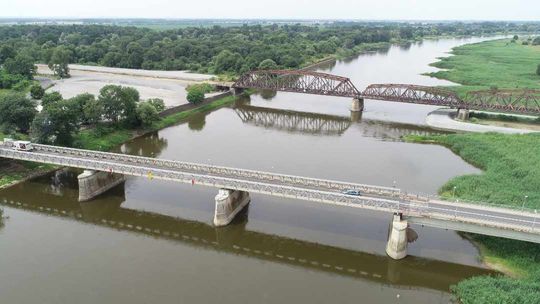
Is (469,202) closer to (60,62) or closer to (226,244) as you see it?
(226,244)

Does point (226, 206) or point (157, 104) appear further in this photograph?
point (157, 104)

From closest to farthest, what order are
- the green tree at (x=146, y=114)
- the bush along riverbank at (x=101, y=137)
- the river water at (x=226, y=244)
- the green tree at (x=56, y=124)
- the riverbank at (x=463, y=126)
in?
the river water at (x=226, y=244) → the bush along riverbank at (x=101, y=137) → the green tree at (x=56, y=124) → the green tree at (x=146, y=114) → the riverbank at (x=463, y=126)

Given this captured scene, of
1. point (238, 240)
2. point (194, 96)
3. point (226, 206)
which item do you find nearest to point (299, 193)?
point (238, 240)

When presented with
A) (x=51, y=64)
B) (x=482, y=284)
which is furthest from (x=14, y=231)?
(x=51, y=64)

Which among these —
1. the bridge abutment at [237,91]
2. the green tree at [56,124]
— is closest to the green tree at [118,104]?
the green tree at [56,124]

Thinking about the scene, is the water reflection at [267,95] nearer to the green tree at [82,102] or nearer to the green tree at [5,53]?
the green tree at [82,102]

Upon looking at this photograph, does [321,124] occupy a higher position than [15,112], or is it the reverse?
[15,112]

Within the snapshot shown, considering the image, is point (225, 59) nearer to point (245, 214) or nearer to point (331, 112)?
point (331, 112)
